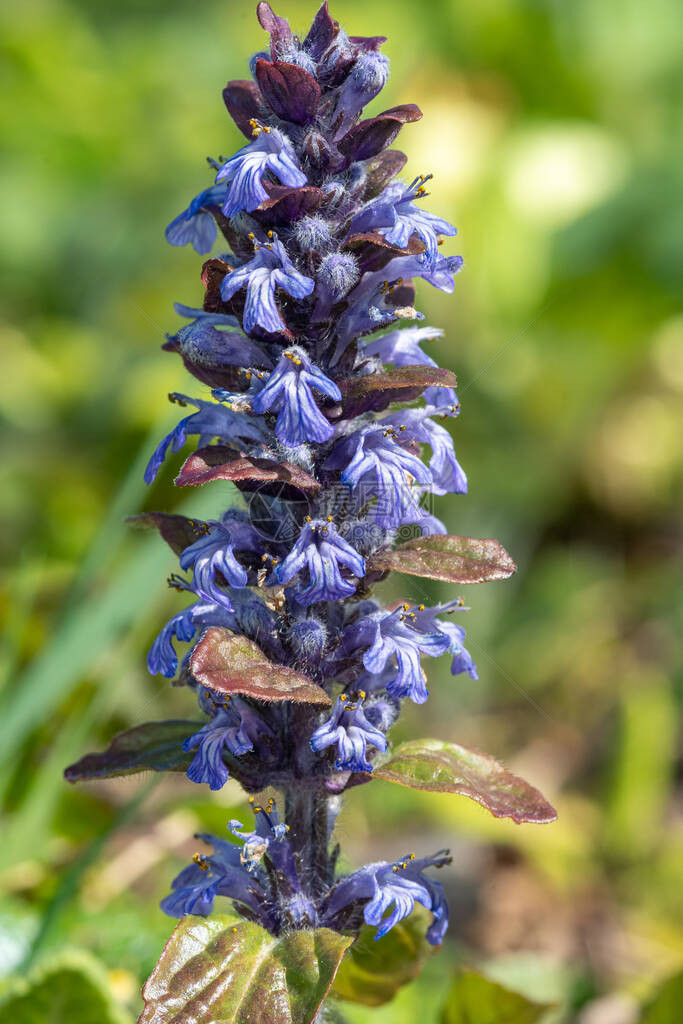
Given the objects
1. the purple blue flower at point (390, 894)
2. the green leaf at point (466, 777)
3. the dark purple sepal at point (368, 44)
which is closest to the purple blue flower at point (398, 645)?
the green leaf at point (466, 777)

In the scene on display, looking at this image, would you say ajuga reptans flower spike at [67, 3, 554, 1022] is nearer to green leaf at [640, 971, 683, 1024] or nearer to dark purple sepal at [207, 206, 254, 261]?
dark purple sepal at [207, 206, 254, 261]

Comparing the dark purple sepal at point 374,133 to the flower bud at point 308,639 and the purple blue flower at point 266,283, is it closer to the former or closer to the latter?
the purple blue flower at point 266,283

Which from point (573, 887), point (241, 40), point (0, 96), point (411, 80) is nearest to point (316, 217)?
point (573, 887)

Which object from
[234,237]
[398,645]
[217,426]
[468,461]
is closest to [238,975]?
[398,645]

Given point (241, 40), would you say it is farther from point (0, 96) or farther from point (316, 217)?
point (316, 217)

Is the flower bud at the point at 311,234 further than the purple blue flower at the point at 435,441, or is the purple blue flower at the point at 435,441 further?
the purple blue flower at the point at 435,441

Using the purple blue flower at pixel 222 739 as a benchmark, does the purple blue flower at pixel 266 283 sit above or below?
above

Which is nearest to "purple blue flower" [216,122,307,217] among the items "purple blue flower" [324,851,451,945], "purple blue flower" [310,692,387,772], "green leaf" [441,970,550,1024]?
"purple blue flower" [310,692,387,772]

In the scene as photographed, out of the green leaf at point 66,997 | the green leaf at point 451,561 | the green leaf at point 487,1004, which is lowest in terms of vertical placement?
the green leaf at point 66,997
